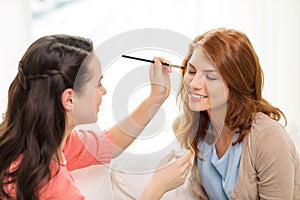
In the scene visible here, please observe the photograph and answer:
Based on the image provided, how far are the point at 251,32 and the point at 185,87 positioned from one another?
1.04m

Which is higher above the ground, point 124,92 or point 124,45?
point 124,45

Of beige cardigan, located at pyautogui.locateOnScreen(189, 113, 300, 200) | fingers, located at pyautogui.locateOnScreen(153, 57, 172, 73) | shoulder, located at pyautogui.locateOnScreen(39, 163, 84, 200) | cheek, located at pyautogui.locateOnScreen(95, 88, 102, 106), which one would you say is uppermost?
fingers, located at pyautogui.locateOnScreen(153, 57, 172, 73)

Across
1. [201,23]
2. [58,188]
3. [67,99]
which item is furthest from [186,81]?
[201,23]

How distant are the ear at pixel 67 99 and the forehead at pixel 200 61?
1.25 feet

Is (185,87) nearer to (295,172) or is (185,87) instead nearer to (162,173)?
(162,173)

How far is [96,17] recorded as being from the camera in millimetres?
2398

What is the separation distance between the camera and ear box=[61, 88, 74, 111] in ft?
3.71

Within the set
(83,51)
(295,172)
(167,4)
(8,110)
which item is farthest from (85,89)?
(167,4)

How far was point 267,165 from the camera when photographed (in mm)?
1352

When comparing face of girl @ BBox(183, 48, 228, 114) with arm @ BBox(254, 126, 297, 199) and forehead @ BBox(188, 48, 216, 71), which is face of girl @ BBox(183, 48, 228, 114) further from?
arm @ BBox(254, 126, 297, 199)

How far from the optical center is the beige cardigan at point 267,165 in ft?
4.38

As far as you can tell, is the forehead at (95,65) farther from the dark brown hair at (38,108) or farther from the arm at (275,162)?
the arm at (275,162)

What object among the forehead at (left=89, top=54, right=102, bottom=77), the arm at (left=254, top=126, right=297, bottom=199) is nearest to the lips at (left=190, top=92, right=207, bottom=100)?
the arm at (left=254, top=126, right=297, bottom=199)

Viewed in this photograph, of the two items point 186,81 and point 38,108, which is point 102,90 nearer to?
point 38,108
